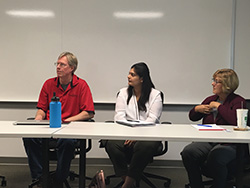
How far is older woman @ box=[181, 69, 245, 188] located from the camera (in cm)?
211

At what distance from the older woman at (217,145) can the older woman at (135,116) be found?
32 cm

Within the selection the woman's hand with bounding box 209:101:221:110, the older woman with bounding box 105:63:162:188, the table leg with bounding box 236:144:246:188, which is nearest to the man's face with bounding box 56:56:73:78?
the older woman with bounding box 105:63:162:188

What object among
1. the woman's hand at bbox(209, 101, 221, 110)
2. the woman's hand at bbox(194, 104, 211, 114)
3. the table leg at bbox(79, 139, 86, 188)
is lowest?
the table leg at bbox(79, 139, 86, 188)

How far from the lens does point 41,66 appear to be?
349 cm

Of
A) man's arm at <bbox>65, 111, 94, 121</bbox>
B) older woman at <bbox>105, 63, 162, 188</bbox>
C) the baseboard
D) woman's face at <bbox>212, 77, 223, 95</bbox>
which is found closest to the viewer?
older woman at <bbox>105, 63, 162, 188</bbox>

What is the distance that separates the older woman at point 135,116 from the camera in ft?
7.52

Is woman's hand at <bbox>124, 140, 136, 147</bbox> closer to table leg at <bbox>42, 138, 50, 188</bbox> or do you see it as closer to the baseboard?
table leg at <bbox>42, 138, 50, 188</bbox>

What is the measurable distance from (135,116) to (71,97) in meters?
0.66

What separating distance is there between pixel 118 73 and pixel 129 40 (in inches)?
16.7

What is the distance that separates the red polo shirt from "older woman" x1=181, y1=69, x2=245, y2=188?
1021 mm

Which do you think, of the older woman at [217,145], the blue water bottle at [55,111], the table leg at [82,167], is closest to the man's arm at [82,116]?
the blue water bottle at [55,111]

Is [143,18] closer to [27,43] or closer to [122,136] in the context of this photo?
[27,43]

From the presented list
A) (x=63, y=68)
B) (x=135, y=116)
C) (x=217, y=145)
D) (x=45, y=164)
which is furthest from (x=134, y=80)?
(x=45, y=164)

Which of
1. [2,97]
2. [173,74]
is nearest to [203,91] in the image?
[173,74]
